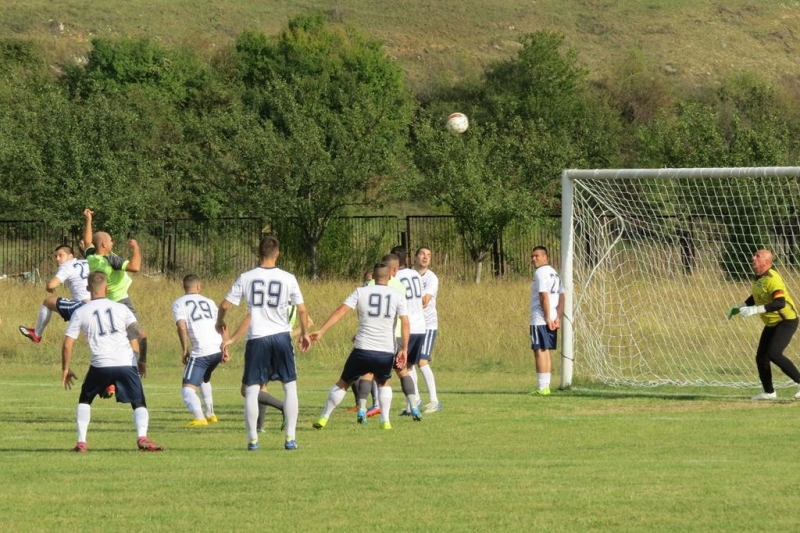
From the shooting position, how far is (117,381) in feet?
37.6

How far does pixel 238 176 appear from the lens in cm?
4025

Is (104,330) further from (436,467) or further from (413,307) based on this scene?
(413,307)

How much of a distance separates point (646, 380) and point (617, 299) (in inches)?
Result: 74.2

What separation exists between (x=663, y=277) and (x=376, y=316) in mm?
9874

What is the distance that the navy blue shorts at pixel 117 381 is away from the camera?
37.5 ft

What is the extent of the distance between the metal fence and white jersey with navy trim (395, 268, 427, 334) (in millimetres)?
21392

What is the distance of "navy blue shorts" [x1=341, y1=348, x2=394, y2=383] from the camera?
506 inches

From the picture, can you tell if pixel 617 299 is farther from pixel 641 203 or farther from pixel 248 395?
pixel 248 395

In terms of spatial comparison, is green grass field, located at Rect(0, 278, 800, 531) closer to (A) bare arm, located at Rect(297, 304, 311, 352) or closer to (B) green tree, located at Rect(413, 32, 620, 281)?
(A) bare arm, located at Rect(297, 304, 311, 352)

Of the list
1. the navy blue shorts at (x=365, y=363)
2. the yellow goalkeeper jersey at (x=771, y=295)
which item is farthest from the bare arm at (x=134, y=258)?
the yellow goalkeeper jersey at (x=771, y=295)

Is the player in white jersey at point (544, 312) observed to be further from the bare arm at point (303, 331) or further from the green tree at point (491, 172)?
the green tree at point (491, 172)

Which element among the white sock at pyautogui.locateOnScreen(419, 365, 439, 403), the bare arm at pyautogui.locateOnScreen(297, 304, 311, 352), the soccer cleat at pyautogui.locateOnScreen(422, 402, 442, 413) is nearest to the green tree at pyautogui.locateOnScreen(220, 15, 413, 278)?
the white sock at pyautogui.locateOnScreen(419, 365, 439, 403)

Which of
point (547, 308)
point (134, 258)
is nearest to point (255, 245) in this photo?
point (547, 308)

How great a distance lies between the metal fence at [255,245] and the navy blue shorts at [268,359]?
25293 millimetres
